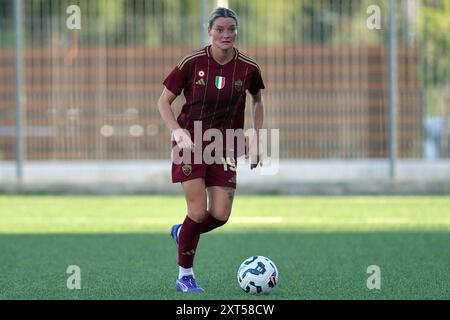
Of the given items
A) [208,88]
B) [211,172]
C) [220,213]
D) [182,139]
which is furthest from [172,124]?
[220,213]

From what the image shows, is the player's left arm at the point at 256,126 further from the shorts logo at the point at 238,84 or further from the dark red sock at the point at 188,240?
the dark red sock at the point at 188,240

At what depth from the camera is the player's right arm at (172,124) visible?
27.7ft

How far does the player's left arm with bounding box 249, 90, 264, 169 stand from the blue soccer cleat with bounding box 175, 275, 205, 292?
37.4 inches

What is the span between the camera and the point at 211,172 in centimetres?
881

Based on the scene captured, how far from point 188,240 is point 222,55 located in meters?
1.35

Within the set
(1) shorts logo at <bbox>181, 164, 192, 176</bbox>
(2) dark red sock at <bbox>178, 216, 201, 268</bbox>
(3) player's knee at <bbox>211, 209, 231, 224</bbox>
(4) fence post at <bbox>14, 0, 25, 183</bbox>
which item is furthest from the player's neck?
(4) fence post at <bbox>14, 0, 25, 183</bbox>

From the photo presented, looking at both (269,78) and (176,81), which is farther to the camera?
(269,78)

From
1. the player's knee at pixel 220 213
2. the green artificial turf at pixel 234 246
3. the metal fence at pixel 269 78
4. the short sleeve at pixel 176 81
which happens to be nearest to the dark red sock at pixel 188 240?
the player's knee at pixel 220 213

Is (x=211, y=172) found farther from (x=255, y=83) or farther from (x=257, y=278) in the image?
(x=257, y=278)

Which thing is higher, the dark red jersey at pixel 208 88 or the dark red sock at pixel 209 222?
the dark red jersey at pixel 208 88

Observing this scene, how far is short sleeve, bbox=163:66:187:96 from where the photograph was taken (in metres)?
8.76

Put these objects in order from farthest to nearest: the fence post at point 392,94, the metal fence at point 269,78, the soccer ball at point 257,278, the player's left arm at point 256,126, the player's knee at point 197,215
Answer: the metal fence at point 269,78, the fence post at point 392,94, the player's left arm at point 256,126, the player's knee at point 197,215, the soccer ball at point 257,278
